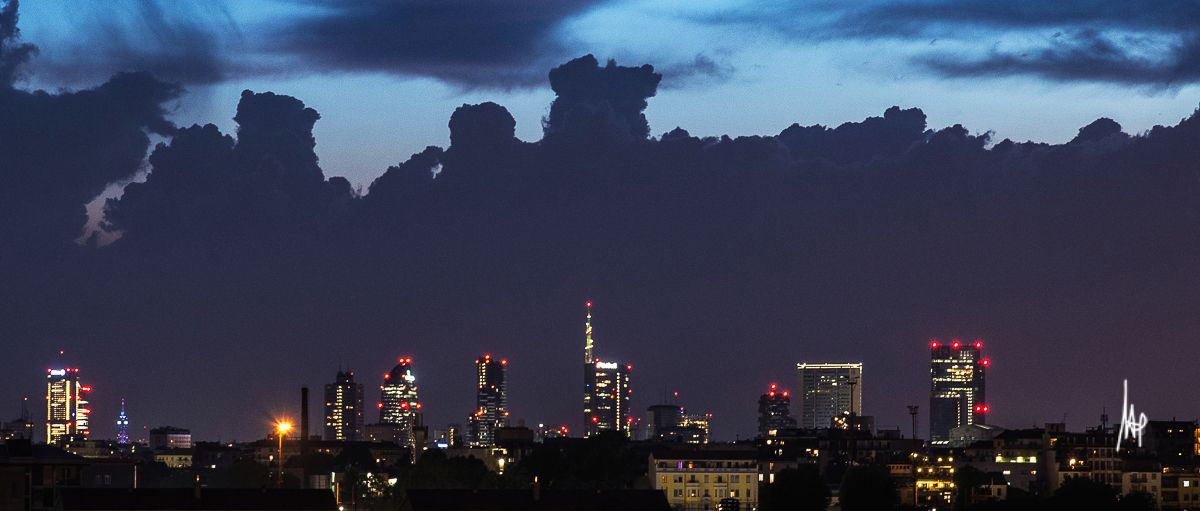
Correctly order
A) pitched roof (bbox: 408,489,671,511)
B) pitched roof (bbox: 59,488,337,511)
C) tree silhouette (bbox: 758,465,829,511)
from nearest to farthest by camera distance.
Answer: pitched roof (bbox: 59,488,337,511) < pitched roof (bbox: 408,489,671,511) < tree silhouette (bbox: 758,465,829,511)

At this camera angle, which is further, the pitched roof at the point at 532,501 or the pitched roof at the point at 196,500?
the pitched roof at the point at 532,501

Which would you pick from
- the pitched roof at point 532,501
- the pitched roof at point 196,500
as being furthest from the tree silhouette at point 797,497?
the pitched roof at point 196,500

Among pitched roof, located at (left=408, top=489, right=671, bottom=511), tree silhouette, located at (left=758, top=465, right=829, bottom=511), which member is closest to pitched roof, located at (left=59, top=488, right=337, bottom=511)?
pitched roof, located at (left=408, top=489, right=671, bottom=511)

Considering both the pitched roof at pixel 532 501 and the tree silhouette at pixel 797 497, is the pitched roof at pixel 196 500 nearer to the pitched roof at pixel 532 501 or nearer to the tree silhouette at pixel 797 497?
the pitched roof at pixel 532 501

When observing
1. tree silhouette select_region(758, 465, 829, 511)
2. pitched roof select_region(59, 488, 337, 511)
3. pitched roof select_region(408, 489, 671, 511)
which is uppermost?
pitched roof select_region(59, 488, 337, 511)

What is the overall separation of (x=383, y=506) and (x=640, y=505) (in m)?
49.0

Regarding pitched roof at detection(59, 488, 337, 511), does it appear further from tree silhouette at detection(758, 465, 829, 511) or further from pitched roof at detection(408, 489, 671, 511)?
tree silhouette at detection(758, 465, 829, 511)

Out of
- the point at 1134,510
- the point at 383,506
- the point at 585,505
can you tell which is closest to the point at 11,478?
the point at 585,505

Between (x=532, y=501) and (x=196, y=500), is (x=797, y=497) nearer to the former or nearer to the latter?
(x=532, y=501)

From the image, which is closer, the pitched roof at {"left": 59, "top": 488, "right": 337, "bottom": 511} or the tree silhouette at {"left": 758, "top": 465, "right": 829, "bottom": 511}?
the pitched roof at {"left": 59, "top": 488, "right": 337, "bottom": 511}

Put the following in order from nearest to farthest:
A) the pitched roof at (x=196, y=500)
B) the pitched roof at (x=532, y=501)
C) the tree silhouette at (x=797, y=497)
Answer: the pitched roof at (x=196, y=500)
the pitched roof at (x=532, y=501)
the tree silhouette at (x=797, y=497)

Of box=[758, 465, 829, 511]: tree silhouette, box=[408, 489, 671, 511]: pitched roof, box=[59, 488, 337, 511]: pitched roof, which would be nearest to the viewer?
box=[59, 488, 337, 511]: pitched roof

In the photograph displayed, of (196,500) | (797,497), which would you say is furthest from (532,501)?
(797,497)

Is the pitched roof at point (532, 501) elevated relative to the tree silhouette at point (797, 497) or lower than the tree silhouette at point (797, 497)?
elevated
